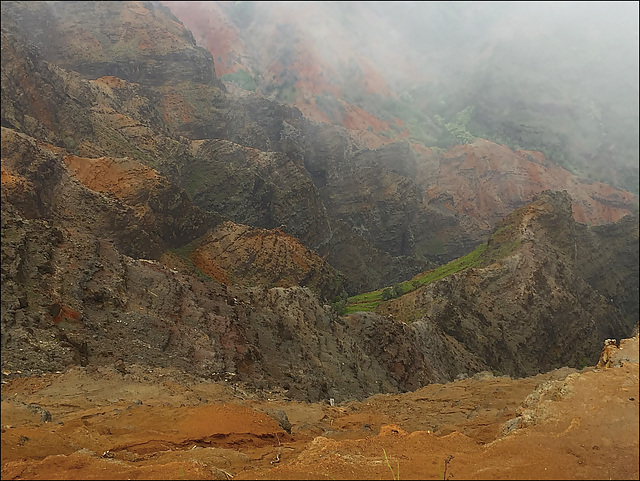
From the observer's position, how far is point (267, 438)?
10562 millimetres

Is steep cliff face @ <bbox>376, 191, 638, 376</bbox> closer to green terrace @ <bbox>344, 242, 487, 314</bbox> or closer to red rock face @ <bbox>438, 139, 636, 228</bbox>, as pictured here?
green terrace @ <bbox>344, 242, 487, 314</bbox>

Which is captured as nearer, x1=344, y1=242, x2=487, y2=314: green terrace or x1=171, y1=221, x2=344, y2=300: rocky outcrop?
x1=171, y1=221, x2=344, y2=300: rocky outcrop

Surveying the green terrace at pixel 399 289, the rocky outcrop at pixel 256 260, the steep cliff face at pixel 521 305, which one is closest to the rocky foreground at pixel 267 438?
the steep cliff face at pixel 521 305

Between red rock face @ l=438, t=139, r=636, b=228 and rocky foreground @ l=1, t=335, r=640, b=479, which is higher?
rocky foreground @ l=1, t=335, r=640, b=479

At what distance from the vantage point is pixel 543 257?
46.1 m

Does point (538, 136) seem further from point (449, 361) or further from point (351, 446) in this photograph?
point (351, 446)

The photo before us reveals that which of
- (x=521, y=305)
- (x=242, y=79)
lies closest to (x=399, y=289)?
(x=521, y=305)

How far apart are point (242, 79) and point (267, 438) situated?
436 feet

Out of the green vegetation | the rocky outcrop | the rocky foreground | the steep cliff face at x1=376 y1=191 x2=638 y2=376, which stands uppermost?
the rocky foreground

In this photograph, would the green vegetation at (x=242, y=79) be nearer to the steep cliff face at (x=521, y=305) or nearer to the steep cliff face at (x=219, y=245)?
the steep cliff face at (x=219, y=245)

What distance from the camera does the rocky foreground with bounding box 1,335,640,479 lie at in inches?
229

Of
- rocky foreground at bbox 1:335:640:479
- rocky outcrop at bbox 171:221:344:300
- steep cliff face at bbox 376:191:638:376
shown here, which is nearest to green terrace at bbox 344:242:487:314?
steep cliff face at bbox 376:191:638:376

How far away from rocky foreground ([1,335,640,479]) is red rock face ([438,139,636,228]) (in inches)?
4557

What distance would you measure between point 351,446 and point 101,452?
12.9 ft
